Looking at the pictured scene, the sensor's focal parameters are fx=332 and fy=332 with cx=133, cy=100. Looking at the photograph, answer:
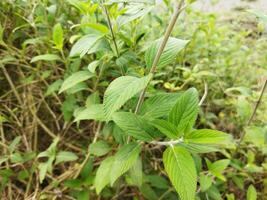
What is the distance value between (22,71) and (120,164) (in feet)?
2.41

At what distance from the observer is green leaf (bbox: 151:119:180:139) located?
60 cm

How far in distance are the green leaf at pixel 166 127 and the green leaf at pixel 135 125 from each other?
45mm

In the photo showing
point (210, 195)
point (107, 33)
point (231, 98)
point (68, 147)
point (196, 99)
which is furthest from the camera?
point (231, 98)

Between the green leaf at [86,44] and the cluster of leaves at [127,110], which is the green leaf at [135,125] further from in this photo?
the green leaf at [86,44]

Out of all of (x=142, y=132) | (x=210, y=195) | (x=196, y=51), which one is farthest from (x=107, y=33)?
(x=196, y=51)

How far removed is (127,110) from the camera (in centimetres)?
82

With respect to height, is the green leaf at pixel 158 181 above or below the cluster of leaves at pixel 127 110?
below

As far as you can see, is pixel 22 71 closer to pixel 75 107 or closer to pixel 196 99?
pixel 75 107

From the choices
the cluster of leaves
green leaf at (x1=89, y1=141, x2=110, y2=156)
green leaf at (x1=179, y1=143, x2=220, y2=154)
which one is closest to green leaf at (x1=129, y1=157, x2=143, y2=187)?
the cluster of leaves

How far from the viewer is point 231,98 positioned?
1340mm

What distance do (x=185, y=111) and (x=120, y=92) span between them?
0.12 m

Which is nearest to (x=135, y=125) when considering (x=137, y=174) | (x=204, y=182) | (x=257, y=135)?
(x=137, y=174)

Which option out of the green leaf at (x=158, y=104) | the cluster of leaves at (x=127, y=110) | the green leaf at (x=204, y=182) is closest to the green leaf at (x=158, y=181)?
the cluster of leaves at (x=127, y=110)

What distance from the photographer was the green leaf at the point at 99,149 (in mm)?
882
